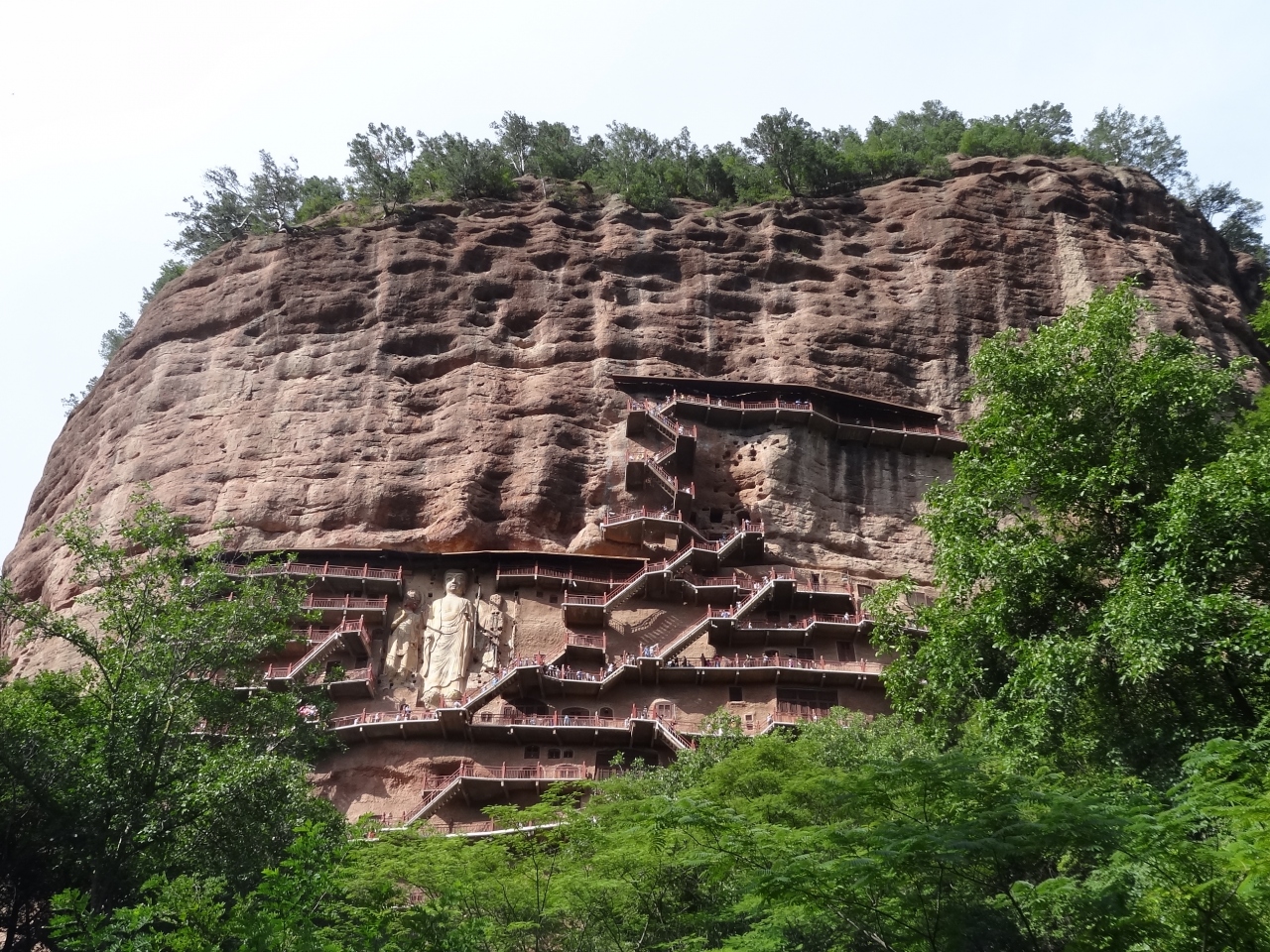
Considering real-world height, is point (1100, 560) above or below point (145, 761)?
above

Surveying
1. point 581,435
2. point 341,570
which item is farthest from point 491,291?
point 341,570

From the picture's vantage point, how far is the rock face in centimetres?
3634

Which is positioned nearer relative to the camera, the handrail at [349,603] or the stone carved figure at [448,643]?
the stone carved figure at [448,643]

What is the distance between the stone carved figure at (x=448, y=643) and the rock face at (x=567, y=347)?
2144 millimetres

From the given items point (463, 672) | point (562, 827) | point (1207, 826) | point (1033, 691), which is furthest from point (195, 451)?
point (1207, 826)

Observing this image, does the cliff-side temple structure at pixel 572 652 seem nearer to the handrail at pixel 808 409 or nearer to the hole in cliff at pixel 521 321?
the handrail at pixel 808 409

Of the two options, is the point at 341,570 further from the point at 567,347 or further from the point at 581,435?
the point at 567,347

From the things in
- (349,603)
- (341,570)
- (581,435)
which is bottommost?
(349,603)

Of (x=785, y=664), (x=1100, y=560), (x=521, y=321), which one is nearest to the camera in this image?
(x=1100, y=560)

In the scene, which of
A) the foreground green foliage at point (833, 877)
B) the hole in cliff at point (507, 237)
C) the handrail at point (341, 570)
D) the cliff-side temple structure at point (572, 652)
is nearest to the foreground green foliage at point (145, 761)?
the foreground green foliage at point (833, 877)

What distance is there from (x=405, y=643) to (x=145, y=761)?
47.3 ft

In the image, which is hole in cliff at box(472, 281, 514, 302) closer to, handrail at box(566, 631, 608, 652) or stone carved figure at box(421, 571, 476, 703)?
stone carved figure at box(421, 571, 476, 703)

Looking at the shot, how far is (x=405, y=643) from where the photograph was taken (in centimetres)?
3284

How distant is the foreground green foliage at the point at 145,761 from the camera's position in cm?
1820
